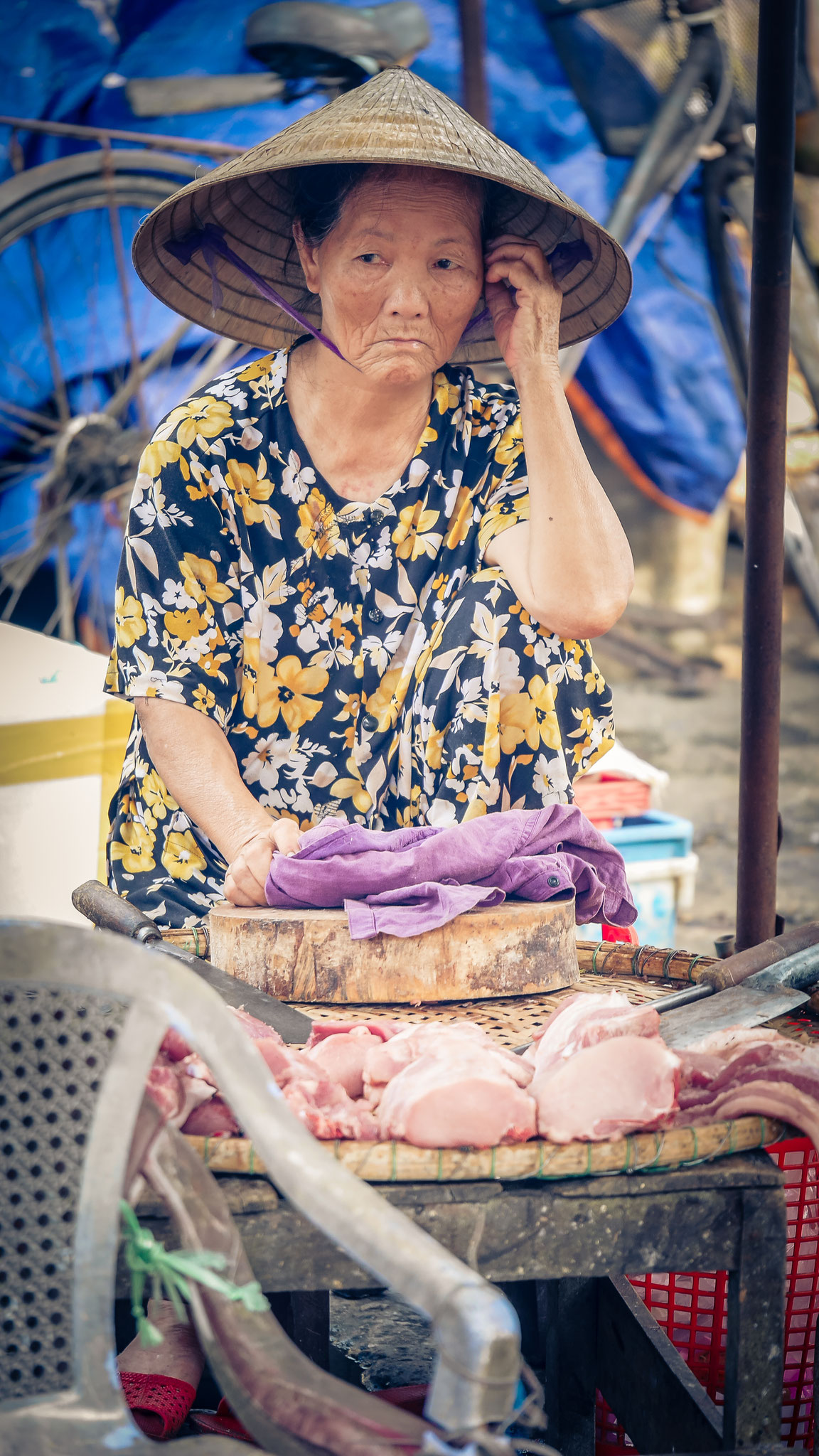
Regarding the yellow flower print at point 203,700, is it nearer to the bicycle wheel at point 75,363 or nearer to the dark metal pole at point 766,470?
the dark metal pole at point 766,470

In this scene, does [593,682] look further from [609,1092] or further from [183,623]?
[609,1092]

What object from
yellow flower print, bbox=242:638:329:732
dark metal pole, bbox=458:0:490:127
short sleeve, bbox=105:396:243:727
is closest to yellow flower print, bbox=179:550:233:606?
short sleeve, bbox=105:396:243:727

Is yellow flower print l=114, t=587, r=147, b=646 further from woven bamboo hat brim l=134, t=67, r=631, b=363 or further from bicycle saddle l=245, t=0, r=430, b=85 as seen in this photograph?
bicycle saddle l=245, t=0, r=430, b=85

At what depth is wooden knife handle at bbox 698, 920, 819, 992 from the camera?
1697 millimetres

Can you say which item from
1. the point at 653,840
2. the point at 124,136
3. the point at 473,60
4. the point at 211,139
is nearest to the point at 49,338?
the point at 124,136

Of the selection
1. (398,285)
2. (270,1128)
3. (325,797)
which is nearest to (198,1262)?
(270,1128)

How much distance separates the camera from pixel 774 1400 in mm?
1258

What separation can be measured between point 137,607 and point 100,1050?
1357 millimetres

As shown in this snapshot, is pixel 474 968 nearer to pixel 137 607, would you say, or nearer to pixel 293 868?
pixel 293 868

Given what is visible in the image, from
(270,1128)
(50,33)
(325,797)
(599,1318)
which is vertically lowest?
(599,1318)

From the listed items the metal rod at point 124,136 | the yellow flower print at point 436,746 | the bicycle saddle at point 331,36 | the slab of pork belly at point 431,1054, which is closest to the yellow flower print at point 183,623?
the yellow flower print at point 436,746

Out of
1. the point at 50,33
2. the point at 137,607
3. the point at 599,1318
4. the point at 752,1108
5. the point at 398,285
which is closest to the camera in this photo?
the point at 752,1108

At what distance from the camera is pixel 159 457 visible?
232 centimetres

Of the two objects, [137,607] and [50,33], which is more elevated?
[50,33]
